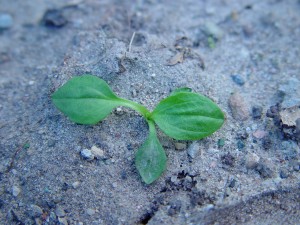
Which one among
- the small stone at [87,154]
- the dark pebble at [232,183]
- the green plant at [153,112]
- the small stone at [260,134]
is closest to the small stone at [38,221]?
the small stone at [87,154]

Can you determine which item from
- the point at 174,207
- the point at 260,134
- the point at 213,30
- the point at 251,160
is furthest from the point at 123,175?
the point at 213,30

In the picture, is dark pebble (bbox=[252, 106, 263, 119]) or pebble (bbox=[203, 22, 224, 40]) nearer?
dark pebble (bbox=[252, 106, 263, 119])

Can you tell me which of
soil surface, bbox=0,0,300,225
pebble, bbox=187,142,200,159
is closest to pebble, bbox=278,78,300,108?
soil surface, bbox=0,0,300,225

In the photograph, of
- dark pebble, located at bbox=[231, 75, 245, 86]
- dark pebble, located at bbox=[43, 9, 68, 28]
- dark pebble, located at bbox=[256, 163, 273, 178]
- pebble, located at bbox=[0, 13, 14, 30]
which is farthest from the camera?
pebble, located at bbox=[0, 13, 14, 30]

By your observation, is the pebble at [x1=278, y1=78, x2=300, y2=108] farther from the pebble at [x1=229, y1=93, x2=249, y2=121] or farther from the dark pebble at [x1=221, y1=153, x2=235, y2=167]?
the dark pebble at [x1=221, y1=153, x2=235, y2=167]

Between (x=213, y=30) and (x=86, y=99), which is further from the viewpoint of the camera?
(x=213, y=30)

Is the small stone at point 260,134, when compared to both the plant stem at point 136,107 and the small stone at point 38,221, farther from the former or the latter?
the small stone at point 38,221

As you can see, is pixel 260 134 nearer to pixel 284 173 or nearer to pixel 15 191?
pixel 284 173

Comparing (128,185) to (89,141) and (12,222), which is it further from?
(12,222)
